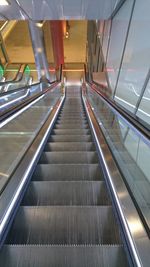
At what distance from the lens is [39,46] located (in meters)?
8.69

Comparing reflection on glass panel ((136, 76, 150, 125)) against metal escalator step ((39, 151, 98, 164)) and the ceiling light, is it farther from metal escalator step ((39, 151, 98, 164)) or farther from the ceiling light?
the ceiling light

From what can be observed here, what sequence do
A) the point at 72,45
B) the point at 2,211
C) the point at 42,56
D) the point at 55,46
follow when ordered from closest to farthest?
the point at 2,211, the point at 42,56, the point at 55,46, the point at 72,45

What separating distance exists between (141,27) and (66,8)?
6.87 feet

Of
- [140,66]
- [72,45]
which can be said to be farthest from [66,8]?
[72,45]

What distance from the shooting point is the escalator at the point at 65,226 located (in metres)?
1.47

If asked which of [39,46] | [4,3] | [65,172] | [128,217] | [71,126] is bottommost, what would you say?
[128,217]

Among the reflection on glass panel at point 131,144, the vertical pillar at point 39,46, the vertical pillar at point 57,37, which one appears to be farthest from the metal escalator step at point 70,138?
the vertical pillar at point 57,37

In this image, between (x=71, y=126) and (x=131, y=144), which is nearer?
(x=131, y=144)

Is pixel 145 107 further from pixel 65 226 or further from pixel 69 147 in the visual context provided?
pixel 65 226

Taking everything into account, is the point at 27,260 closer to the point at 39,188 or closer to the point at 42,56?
the point at 39,188

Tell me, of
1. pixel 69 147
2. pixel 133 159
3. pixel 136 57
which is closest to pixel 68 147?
pixel 69 147

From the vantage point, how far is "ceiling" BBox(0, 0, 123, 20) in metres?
4.54

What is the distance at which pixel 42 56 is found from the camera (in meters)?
9.39

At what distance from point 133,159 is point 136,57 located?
2.07 metres
